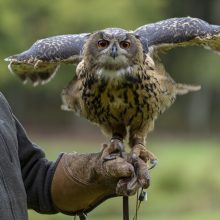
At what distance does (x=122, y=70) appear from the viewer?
4.92 m

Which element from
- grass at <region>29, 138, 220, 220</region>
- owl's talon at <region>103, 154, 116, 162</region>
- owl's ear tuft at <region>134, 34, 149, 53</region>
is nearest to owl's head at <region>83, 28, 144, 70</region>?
owl's ear tuft at <region>134, 34, 149, 53</region>

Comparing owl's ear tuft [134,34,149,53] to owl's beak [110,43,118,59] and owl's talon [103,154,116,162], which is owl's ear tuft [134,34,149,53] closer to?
owl's beak [110,43,118,59]

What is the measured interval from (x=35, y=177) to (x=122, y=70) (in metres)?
0.79

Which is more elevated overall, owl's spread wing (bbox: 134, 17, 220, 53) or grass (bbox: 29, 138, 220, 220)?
owl's spread wing (bbox: 134, 17, 220, 53)

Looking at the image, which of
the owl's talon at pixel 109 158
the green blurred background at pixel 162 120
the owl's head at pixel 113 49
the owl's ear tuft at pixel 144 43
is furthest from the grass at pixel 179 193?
the owl's talon at pixel 109 158

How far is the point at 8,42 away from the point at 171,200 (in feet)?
25.6

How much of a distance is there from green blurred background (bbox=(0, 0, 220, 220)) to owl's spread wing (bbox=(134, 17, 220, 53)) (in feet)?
18.4

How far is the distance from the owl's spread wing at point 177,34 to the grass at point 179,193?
561cm

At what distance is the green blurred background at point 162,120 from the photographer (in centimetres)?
1478

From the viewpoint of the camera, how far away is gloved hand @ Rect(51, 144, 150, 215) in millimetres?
4527

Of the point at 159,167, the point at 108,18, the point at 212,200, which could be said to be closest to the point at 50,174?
the point at 212,200

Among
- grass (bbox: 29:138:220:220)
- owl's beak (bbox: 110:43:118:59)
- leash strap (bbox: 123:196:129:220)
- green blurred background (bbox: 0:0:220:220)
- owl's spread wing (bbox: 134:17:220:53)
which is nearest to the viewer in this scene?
leash strap (bbox: 123:196:129:220)

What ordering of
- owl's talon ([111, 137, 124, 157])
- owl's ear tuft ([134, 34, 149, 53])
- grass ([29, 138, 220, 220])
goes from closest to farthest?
owl's talon ([111, 137, 124, 157])
owl's ear tuft ([134, 34, 149, 53])
grass ([29, 138, 220, 220])

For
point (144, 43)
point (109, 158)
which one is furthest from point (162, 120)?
point (109, 158)
